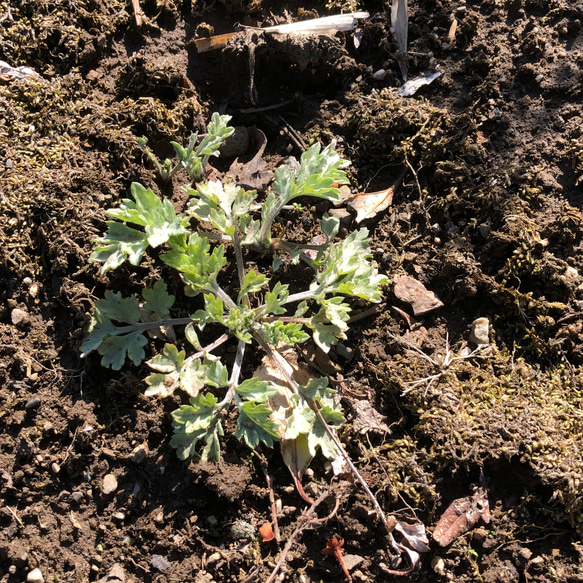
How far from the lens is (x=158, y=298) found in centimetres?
283

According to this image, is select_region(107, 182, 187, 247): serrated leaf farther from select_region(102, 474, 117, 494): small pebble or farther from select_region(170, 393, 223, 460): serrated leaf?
select_region(102, 474, 117, 494): small pebble

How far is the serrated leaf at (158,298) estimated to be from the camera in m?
2.82

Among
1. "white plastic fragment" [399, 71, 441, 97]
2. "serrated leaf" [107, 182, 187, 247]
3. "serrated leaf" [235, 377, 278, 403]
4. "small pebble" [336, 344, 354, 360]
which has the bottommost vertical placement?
"small pebble" [336, 344, 354, 360]

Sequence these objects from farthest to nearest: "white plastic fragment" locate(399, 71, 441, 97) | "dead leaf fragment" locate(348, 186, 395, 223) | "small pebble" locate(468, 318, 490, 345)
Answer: "white plastic fragment" locate(399, 71, 441, 97) → "dead leaf fragment" locate(348, 186, 395, 223) → "small pebble" locate(468, 318, 490, 345)

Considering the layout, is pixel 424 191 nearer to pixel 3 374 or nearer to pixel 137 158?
pixel 137 158

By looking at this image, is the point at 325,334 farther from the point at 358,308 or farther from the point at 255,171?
the point at 255,171

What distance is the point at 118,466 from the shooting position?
2.67 meters

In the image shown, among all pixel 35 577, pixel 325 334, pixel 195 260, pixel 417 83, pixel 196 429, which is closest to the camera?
pixel 35 577

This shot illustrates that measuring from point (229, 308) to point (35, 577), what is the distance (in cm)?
154

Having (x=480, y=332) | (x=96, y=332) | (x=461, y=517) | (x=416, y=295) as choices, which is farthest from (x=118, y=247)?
(x=461, y=517)

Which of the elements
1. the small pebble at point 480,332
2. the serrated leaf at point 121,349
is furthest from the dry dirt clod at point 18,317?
the small pebble at point 480,332

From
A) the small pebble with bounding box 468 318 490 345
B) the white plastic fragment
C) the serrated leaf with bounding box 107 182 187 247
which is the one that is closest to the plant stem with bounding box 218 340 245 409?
the serrated leaf with bounding box 107 182 187 247

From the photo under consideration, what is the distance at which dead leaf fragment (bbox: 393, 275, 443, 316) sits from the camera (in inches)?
122

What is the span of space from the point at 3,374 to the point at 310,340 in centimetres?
164
